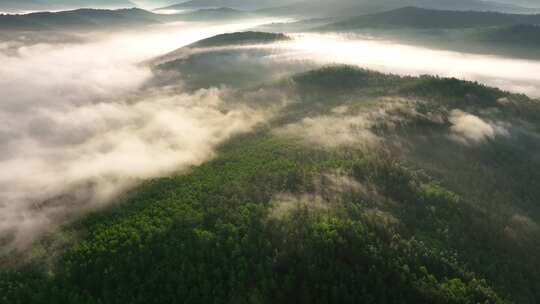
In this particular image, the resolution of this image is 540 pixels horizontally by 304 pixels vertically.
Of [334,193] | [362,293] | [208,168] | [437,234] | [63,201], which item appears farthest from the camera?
[208,168]

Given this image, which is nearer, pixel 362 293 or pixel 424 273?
pixel 362 293

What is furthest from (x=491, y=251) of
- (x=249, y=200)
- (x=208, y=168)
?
(x=208, y=168)

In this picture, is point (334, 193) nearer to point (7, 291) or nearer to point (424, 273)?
point (424, 273)

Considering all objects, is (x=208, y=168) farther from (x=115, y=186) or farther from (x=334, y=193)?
(x=334, y=193)

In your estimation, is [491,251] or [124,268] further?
[491,251]

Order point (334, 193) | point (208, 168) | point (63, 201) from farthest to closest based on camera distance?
point (208, 168), point (63, 201), point (334, 193)

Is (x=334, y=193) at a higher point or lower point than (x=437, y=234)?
higher

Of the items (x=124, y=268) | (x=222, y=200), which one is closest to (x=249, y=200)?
(x=222, y=200)

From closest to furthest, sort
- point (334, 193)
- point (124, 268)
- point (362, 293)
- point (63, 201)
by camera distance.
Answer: point (362, 293) → point (124, 268) → point (334, 193) → point (63, 201)

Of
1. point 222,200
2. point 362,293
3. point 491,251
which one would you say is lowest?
point 491,251
